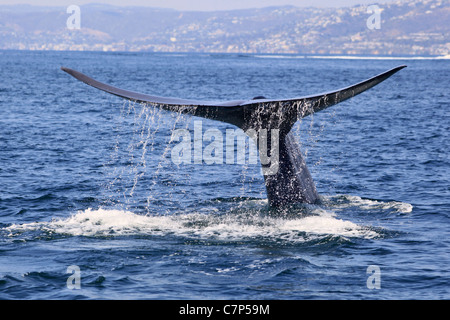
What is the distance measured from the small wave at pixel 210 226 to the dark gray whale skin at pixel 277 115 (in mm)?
432

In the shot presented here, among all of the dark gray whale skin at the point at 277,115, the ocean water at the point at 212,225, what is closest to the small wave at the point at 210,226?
the ocean water at the point at 212,225

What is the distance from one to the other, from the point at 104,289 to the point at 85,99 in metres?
35.0

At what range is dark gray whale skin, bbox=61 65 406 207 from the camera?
9242 mm

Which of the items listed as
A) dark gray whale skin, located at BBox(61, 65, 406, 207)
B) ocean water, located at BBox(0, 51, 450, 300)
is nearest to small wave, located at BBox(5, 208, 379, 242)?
ocean water, located at BBox(0, 51, 450, 300)

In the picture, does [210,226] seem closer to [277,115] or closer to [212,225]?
[212,225]

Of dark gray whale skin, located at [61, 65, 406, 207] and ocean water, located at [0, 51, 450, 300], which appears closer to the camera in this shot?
ocean water, located at [0, 51, 450, 300]

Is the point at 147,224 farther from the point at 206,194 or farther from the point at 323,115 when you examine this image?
the point at 323,115

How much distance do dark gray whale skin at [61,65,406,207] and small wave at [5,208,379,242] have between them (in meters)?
0.43

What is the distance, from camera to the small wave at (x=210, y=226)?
11.1 m

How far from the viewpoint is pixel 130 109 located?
36.7 metres

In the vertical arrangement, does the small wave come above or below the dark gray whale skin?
below

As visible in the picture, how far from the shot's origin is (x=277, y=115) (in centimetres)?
1061

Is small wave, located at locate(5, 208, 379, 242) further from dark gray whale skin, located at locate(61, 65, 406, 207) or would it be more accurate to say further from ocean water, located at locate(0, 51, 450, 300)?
dark gray whale skin, located at locate(61, 65, 406, 207)

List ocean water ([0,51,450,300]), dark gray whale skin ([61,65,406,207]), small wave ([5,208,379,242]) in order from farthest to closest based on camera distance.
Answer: small wave ([5,208,379,242])
dark gray whale skin ([61,65,406,207])
ocean water ([0,51,450,300])
